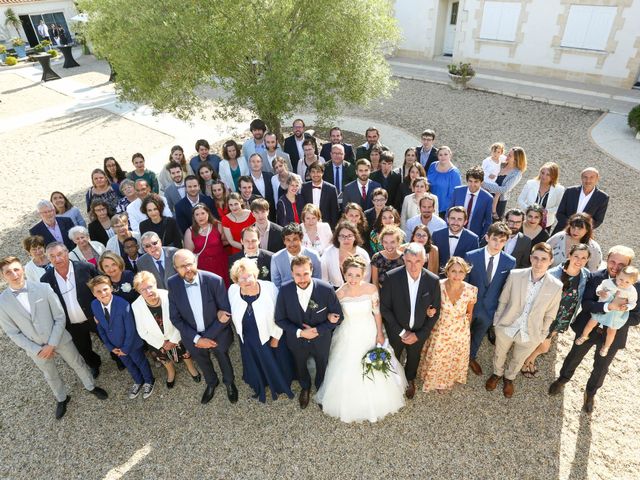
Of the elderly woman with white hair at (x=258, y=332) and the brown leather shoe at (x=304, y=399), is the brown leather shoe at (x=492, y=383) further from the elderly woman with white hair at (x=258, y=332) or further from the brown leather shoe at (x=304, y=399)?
the elderly woman with white hair at (x=258, y=332)

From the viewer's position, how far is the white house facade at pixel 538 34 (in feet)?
53.1

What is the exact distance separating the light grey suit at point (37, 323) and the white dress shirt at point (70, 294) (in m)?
0.22

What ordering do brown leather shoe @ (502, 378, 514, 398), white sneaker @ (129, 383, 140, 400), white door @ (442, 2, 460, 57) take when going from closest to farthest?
1. brown leather shoe @ (502, 378, 514, 398)
2. white sneaker @ (129, 383, 140, 400)
3. white door @ (442, 2, 460, 57)

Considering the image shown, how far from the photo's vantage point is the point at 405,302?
4.57 m

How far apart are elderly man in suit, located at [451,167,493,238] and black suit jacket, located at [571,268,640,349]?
196 cm

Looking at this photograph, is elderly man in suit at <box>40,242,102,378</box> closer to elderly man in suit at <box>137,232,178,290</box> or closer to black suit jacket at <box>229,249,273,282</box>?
elderly man in suit at <box>137,232,178,290</box>

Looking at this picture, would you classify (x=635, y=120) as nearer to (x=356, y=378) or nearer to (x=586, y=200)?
(x=586, y=200)

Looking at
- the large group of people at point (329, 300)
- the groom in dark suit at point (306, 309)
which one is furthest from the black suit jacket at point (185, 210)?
the groom in dark suit at point (306, 309)

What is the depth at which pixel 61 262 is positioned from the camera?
4914 millimetres

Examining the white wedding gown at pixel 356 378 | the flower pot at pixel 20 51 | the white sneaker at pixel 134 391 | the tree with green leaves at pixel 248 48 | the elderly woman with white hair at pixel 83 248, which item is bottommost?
the white sneaker at pixel 134 391

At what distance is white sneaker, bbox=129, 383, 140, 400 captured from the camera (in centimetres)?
537

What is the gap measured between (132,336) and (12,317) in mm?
1293

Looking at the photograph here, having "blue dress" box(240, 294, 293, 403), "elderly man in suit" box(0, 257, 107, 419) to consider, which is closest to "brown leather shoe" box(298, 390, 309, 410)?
"blue dress" box(240, 294, 293, 403)

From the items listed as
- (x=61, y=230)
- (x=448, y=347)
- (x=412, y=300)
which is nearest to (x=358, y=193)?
(x=412, y=300)
